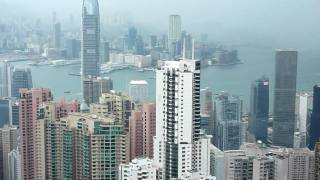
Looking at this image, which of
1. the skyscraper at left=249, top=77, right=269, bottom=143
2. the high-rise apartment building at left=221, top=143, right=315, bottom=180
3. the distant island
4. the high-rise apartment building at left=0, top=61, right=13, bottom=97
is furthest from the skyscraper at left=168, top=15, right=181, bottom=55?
the high-rise apartment building at left=0, top=61, right=13, bottom=97

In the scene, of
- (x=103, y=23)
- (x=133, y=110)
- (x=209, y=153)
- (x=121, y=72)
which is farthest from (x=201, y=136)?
(x=103, y=23)

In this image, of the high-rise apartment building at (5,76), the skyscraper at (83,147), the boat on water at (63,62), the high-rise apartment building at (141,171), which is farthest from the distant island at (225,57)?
the high-rise apartment building at (5,76)

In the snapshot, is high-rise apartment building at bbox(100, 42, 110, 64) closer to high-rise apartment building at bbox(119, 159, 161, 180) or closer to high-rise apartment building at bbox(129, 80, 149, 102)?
high-rise apartment building at bbox(129, 80, 149, 102)

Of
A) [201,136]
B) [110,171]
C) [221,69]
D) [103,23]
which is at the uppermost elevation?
[103,23]

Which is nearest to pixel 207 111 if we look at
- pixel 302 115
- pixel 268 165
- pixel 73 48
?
pixel 268 165

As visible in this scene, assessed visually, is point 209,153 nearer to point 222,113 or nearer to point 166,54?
point 166,54

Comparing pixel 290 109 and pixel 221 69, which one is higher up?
pixel 221 69
